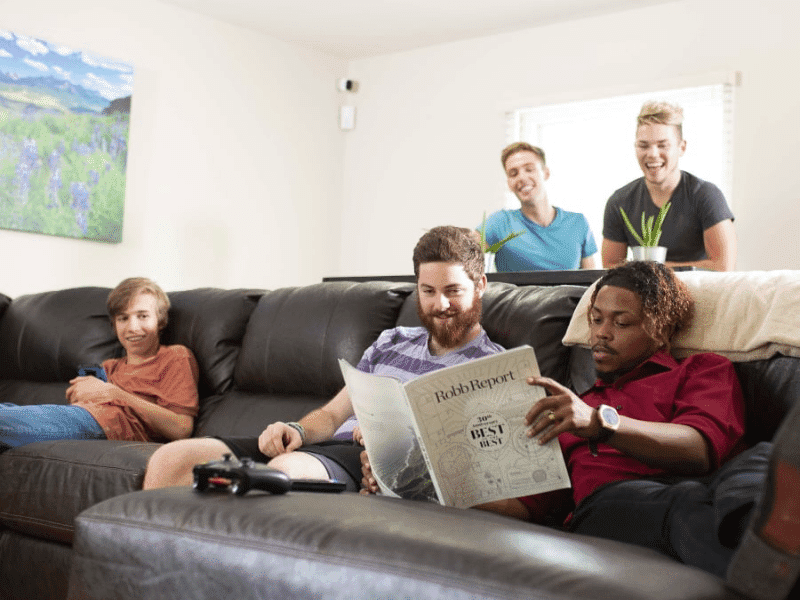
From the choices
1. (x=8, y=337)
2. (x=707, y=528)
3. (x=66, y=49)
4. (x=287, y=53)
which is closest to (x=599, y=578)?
(x=707, y=528)

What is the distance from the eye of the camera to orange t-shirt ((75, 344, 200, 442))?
8.84 ft

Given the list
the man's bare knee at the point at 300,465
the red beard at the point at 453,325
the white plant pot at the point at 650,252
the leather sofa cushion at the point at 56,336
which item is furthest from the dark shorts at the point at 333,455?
the leather sofa cushion at the point at 56,336

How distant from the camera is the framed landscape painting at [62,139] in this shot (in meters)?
4.61

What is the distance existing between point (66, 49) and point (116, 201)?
33.1 inches

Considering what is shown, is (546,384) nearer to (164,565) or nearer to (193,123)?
(164,565)

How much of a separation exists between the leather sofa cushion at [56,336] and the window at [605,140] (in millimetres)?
2724

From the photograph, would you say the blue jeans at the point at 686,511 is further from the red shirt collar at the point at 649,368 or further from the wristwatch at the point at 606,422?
the red shirt collar at the point at 649,368

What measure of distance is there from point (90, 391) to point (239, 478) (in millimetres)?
1505

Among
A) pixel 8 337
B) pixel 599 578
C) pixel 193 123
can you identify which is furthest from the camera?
pixel 193 123

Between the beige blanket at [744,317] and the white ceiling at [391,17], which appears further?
the white ceiling at [391,17]

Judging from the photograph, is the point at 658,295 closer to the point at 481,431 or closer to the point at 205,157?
the point at 481,431

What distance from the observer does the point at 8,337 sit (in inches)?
135

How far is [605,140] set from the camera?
5.36m

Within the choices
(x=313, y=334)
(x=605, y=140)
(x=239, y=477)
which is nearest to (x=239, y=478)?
(x=239, y=477)
